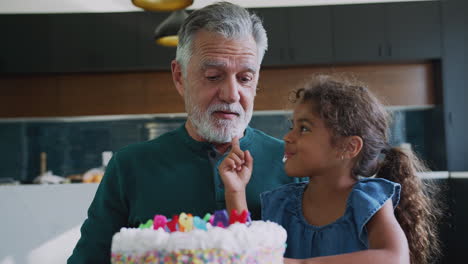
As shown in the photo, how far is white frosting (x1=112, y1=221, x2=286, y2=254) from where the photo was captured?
671 millimetres

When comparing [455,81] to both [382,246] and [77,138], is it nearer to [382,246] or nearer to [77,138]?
[77,138]

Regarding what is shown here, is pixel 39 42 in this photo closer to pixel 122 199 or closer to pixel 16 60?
pixel 16 60

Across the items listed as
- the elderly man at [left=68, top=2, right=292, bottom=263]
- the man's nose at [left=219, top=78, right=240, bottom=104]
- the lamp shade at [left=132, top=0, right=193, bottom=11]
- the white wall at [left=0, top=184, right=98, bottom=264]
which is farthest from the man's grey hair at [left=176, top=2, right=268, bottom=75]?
the lamp shade at [left=132, top=0, right=193, bottom=11]

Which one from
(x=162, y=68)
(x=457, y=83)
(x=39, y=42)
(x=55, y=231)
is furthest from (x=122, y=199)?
(x=457, y=83)

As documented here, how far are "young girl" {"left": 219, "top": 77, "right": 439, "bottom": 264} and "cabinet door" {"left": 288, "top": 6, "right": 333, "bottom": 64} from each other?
4098 mm

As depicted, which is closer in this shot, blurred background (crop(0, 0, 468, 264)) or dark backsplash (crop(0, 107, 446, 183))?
blurred background (crop(0, 0, 468, 264))

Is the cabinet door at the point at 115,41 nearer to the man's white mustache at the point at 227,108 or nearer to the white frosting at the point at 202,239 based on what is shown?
the man's white mustache at the point at 227,108

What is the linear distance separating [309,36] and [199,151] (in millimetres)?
4240

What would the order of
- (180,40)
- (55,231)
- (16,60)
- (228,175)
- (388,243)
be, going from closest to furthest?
(388,243)
(228,175)
(180,40)
(55,231)
(16,60)

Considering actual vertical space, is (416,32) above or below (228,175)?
above

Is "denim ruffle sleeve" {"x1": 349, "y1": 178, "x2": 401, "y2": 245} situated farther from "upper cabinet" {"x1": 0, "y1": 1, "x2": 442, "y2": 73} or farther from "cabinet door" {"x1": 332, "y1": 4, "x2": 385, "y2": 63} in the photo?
"cabinet door" {"x1": 332, "y1": 4, "x2": 385, "y2": 63}

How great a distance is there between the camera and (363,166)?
4.43 ft

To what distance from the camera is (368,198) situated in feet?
3.73

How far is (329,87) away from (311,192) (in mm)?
263
